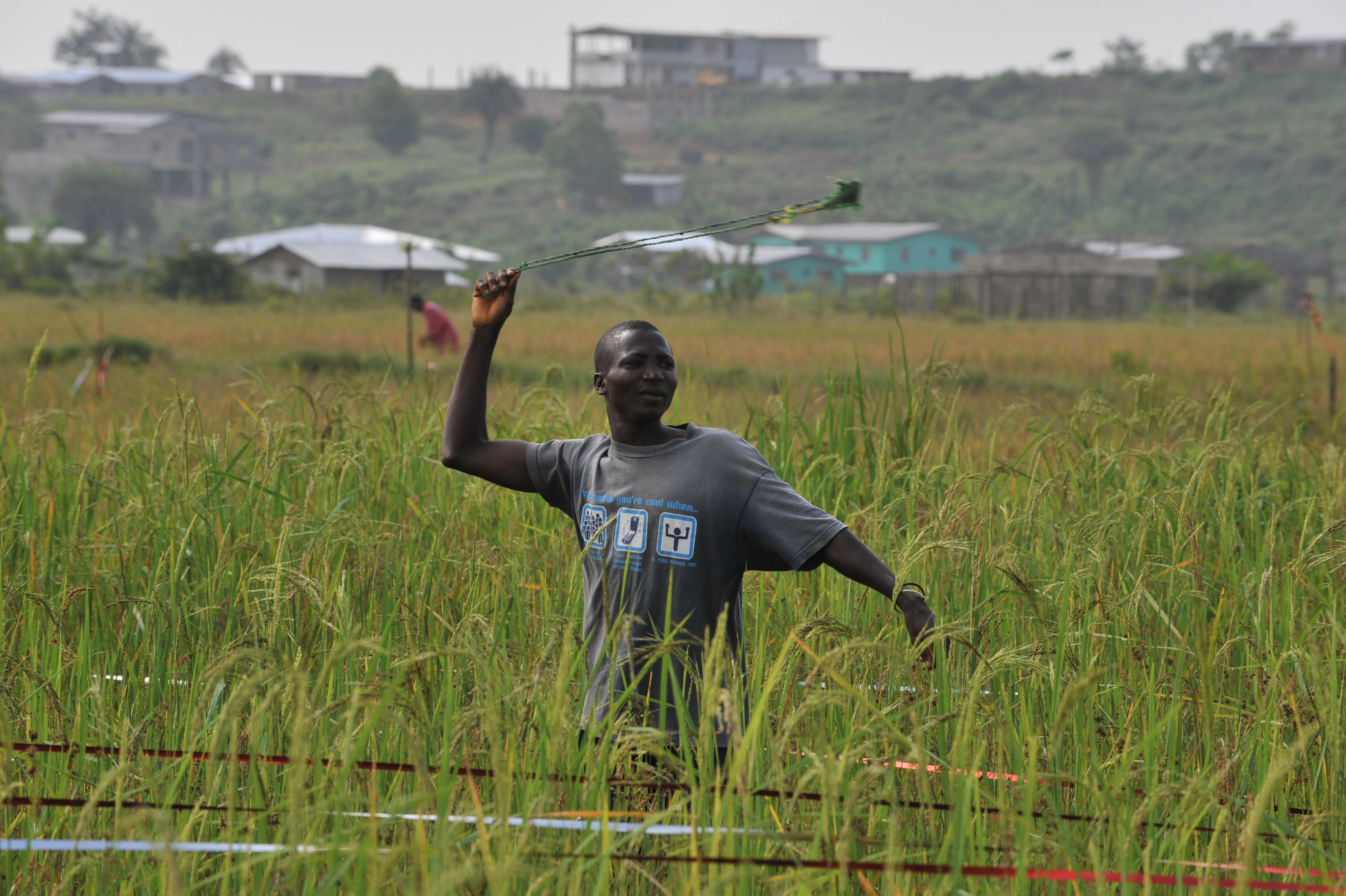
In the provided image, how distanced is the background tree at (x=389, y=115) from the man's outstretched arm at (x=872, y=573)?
80.3 metres

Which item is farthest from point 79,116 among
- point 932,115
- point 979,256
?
point 979,256

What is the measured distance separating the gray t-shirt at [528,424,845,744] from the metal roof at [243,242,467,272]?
3356cm

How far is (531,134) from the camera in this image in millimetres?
80562

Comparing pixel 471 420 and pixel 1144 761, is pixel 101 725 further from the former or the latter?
pixel 1144 761

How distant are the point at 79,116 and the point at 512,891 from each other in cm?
8515

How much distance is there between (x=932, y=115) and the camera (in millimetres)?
80250

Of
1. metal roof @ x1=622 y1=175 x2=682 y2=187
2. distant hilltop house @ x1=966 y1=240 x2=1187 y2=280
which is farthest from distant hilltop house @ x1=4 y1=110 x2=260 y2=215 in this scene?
distant hilltop house @ x1=966 y1=240 x2=1187 y2=280

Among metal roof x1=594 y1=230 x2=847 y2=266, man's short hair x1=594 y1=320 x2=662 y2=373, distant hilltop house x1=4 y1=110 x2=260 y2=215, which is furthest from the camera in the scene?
distant hilltop house x1=4 y1=110 x2=260 y2=215

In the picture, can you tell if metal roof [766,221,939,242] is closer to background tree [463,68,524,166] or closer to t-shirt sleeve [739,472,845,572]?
background tree [463,68,524,166]

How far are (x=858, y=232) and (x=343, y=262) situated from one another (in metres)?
28.0

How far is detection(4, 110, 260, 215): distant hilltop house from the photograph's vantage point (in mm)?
72188

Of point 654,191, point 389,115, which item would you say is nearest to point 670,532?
point 654,191

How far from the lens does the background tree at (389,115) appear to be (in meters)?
78.4

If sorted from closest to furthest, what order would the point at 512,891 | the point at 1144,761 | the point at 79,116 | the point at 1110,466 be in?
the point at 512,891
the point at 1144,761
the point at 1110,466
the point at 79,116
